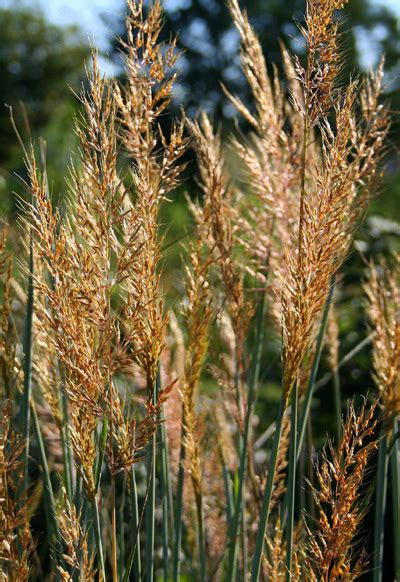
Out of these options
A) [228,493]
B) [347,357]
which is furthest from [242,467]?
[347,357]

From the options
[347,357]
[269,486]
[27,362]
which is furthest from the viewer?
[347,357]

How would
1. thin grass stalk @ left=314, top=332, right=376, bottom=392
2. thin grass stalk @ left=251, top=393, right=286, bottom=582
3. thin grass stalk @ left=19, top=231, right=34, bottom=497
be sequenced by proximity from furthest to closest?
thin grass stalk @ left=314, top=332, right=376, bottom=392, thin grass stalk @ left=19, top=231, right=34, bottom=497, thin grass stalk @ left=251, top=393, right=286, bottom=582

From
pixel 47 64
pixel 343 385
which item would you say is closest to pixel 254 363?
pixel 343 385

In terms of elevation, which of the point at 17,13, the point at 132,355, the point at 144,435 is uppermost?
the point at 17,13

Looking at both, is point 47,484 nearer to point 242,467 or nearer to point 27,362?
point 27,362

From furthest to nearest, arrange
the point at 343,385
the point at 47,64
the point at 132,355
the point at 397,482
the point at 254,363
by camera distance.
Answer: the point at 47,64
the point at 343,385
the point at 397,482
the point at 254,363
the point at 132,355

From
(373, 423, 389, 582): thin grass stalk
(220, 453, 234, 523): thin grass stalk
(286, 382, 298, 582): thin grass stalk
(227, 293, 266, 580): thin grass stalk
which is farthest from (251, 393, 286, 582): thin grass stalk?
(220, 453, 234, 523): thin grass stalk

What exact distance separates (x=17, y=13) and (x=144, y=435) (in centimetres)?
2193

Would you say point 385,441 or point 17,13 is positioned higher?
point 17,13

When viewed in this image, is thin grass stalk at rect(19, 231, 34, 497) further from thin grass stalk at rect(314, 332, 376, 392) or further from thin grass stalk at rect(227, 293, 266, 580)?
thin grass stalk at rect(314, 332, 376, 392)

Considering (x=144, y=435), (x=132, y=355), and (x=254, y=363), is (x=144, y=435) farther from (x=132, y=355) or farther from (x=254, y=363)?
(x=254, y=363)

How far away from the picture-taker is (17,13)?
21391mm

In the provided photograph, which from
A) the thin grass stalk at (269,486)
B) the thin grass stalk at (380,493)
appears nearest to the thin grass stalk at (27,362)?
the thin grass stalk at (269,486)

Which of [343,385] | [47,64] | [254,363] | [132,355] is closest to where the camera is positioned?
[132,355]
